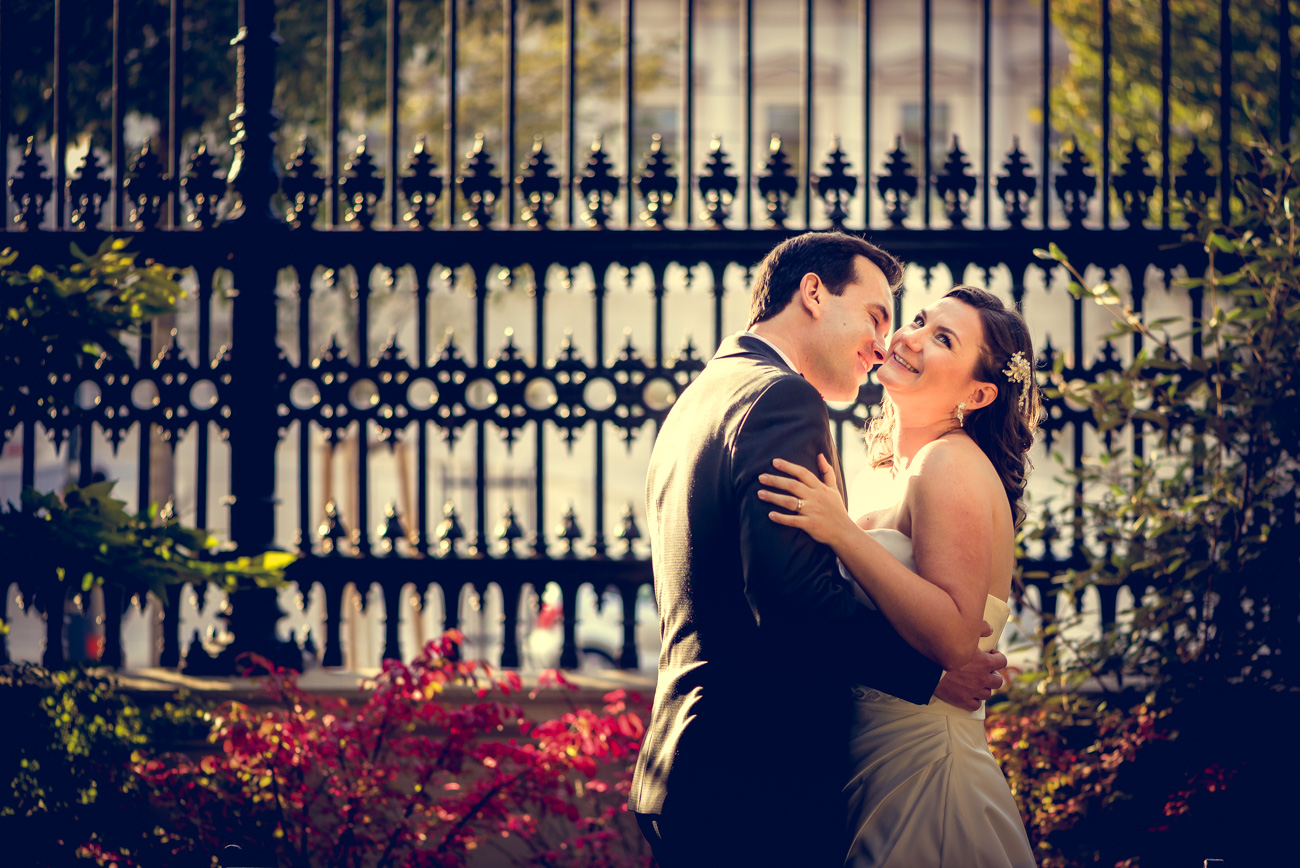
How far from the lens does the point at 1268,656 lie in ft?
12.8

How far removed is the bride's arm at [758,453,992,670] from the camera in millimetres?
2379

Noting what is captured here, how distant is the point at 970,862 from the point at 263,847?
244 centimetres

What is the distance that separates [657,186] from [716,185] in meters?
0.24

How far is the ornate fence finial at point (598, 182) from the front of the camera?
172 inches

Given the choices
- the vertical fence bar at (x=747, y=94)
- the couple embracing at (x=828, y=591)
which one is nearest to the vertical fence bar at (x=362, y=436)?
the vertical fence bar at (x=747, y=94)

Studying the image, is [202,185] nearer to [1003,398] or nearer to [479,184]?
[479,184]

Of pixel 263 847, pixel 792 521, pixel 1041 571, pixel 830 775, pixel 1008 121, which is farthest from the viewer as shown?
pixel 1008 121

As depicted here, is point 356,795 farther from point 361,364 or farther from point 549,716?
point 361,364

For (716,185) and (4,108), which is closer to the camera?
(716,185)

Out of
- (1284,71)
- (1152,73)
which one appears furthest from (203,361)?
(1152,73)

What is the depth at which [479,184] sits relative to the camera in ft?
14.5

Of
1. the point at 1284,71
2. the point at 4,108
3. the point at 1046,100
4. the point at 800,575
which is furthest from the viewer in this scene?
the point at 4,108

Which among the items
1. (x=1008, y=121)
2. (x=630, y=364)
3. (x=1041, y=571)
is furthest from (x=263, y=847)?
(x=1008, y=121)

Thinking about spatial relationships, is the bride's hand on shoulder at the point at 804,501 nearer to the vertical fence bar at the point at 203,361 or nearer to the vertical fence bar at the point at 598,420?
the vertical fence bar at the point at 598,420
